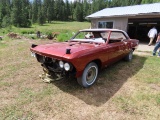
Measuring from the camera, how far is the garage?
12.3 metres

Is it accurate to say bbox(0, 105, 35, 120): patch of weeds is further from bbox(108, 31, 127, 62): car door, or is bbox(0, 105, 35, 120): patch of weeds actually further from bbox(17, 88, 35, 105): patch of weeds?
bbox(108, 31, 127, 62): car door

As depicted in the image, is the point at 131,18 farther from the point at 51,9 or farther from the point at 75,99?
the point at 51,9

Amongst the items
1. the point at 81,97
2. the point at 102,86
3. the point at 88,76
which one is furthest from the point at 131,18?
the point at 81,97

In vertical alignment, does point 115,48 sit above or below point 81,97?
above

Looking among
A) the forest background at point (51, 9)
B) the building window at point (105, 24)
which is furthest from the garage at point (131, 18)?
the forest background at point (51, 9)

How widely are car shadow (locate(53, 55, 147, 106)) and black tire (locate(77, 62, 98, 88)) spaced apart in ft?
0.51

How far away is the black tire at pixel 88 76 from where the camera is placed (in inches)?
145

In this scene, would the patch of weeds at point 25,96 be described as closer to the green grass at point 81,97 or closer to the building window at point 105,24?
the green grass at point 81,97

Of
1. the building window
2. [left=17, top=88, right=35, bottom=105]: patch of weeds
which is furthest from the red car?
the building window

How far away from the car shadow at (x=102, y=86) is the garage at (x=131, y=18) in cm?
860

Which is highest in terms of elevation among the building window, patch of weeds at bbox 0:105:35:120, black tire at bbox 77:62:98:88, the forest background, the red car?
the forest background

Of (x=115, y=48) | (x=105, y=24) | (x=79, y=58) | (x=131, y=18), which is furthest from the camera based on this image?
(x=105, y=24)

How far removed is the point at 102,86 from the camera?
13.5 ft

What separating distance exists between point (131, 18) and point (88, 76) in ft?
38.6
